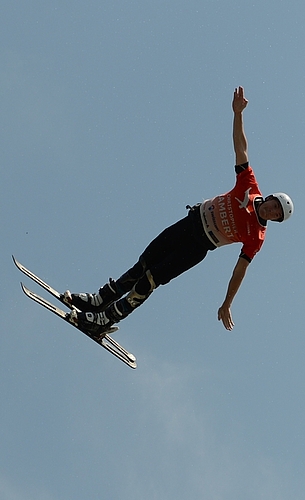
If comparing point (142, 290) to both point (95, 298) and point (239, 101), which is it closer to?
point (95, 298)

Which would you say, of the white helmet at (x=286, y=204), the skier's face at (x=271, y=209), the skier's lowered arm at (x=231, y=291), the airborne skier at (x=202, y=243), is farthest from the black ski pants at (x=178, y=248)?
the white helmet at (x=286, y=204)

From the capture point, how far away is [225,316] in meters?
12.5

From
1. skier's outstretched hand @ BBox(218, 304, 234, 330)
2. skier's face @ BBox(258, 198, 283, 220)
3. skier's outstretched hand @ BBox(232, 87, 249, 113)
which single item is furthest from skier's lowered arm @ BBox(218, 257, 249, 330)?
skier's outstretched hand @ BBox(232, 87, 249, 113)

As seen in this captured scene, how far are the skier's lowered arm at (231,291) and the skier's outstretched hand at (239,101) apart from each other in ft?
6.82

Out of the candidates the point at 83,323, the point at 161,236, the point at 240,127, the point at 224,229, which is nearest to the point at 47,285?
the point at 83,323

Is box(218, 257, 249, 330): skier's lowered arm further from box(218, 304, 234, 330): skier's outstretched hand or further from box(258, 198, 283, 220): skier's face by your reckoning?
box(258, 198, 283, 220): skier's face

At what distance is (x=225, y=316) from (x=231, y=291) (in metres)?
0.36

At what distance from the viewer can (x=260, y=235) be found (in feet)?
40.9

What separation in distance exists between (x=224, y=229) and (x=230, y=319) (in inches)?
49.8

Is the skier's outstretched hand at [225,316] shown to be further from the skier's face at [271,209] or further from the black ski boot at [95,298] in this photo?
the black ski boot at [95,298]

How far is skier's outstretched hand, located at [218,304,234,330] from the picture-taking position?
40.8 feet

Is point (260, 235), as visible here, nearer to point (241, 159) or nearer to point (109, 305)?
point (241, 159)

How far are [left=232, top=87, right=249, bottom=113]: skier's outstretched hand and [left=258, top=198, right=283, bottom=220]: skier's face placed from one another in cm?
133

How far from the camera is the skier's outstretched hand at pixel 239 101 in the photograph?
1229 cm
